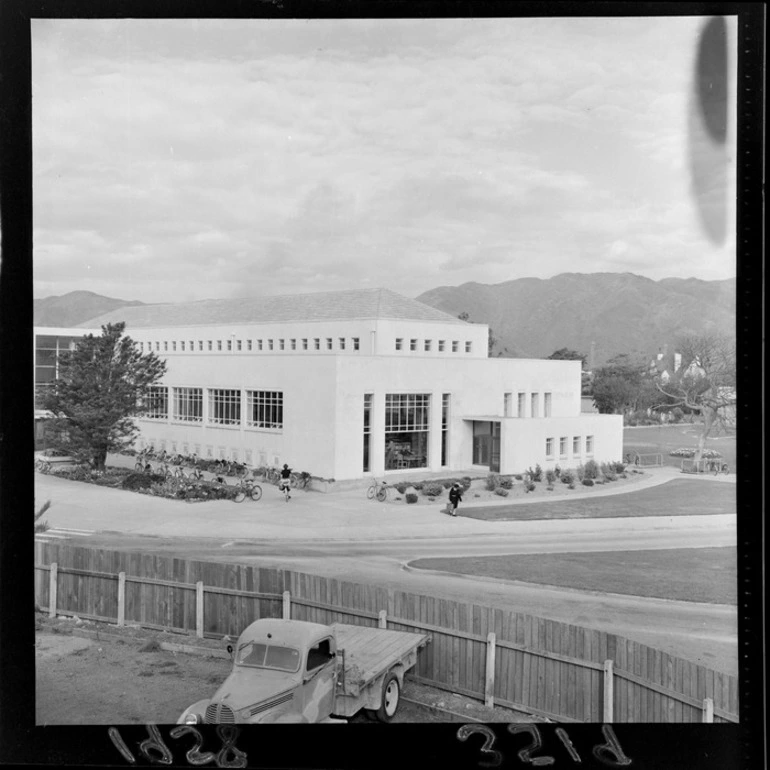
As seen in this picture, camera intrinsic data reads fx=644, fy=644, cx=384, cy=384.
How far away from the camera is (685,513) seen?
6.52m

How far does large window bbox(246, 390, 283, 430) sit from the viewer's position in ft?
25.3

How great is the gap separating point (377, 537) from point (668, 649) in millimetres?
3016

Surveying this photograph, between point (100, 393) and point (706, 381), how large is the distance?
6.27m

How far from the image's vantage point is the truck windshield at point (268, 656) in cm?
511

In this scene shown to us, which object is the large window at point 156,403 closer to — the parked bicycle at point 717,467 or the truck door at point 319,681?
the truck door at point 319,681

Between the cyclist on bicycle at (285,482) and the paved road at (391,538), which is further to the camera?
the cyclist on bicycle at (285,482)

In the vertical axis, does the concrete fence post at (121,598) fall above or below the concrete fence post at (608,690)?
above

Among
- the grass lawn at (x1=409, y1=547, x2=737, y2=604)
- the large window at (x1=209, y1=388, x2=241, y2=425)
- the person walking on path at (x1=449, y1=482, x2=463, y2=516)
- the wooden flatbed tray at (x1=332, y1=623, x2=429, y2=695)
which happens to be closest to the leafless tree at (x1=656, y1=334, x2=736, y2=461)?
the grass lawn at (x1=409, y1=547, x2=737, y2=604)

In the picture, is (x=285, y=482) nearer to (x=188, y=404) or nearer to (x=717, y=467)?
(x=188, y=404)

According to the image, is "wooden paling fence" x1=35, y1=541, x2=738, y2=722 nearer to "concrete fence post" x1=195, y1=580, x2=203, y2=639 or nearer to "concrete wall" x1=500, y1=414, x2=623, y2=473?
"concrete fence post" x1=195, y1=580, x2=203, y2=639

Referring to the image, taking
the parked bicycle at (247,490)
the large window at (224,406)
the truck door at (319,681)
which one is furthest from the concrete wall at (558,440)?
the truck door at (319,681)

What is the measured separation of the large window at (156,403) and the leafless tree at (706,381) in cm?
545

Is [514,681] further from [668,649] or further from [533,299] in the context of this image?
[533,299]

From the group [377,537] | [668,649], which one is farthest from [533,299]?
[668,649]
